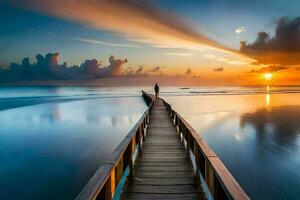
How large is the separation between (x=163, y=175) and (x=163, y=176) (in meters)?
0.06

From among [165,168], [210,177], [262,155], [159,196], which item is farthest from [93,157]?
[262,155]

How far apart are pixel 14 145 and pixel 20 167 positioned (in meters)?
4.93

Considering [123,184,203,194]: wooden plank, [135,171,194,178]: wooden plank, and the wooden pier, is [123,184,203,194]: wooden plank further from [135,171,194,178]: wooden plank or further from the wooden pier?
[135,171,194,178]: wooden plank

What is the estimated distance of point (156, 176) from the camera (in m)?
5.29

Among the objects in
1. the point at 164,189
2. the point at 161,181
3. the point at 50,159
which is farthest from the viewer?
the point at 50,159

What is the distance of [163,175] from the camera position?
210 inches

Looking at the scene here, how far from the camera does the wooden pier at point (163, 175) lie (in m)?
3.07

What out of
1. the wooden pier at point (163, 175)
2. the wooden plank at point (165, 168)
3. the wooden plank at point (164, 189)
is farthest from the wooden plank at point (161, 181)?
the wooden plank at point (165, 168)

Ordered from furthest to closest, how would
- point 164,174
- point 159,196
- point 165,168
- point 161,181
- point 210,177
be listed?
point 165,168 → point 164,174 → point 161,181 → point 159,196 → point 210,177

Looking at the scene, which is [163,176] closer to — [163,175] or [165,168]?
[163,175]

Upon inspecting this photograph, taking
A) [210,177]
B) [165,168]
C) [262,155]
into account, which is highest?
[210,177]

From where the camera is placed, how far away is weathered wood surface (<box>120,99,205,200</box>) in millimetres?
4434

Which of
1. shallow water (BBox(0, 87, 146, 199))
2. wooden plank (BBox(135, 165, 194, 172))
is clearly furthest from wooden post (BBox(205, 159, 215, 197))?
shallow water (BBox(0, 87, 146, 199))

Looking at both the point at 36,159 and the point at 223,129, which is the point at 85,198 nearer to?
the point at 36,159
